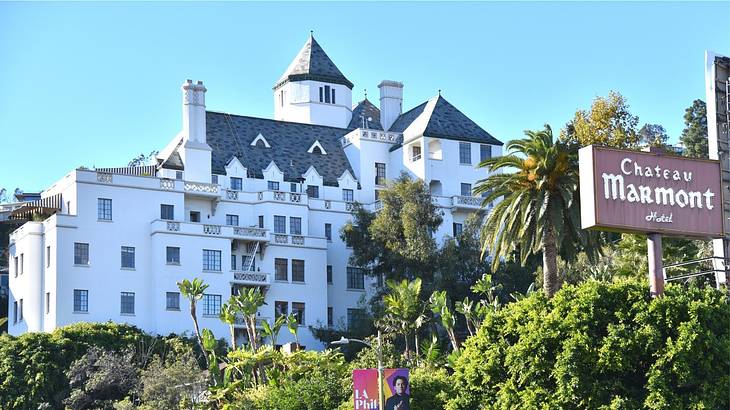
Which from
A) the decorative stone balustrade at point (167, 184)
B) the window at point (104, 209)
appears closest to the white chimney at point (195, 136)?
the decorative stone balustrade at point (167, 184)

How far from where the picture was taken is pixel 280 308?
105m

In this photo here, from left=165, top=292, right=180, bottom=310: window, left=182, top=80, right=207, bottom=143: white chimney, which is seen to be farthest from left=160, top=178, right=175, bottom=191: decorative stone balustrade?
left=165, top=292, right=180, bottom=310: window

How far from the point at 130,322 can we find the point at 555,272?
42880 millimetres

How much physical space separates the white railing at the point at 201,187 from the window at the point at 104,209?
7.27m

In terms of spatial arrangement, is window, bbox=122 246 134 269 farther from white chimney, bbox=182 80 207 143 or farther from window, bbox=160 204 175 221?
white chimney, bbox=182 80 207 143

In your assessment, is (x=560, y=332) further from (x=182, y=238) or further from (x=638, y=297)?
(x=182, y=238)

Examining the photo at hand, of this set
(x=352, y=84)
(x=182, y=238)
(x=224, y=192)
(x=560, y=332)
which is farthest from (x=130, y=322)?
(x=560, y=332)

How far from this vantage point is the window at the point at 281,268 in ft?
348

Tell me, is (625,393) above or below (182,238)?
below

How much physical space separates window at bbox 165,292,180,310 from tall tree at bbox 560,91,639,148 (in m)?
29.4

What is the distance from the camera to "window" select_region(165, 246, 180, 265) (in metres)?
101

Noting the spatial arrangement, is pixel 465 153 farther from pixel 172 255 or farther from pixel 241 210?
pixel 172 255

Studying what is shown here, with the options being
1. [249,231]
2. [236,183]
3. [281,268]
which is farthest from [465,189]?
[249,231]

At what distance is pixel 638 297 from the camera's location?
4872 centimetres
